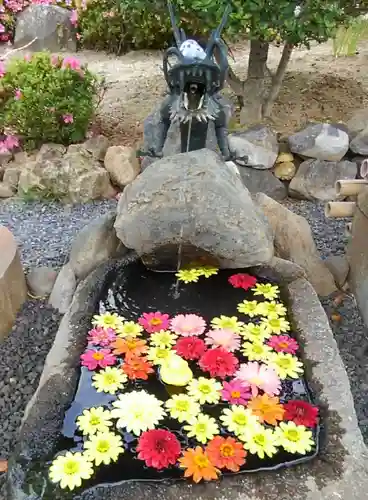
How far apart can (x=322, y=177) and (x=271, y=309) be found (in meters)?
2.37

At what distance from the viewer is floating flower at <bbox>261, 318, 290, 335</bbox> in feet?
8.11

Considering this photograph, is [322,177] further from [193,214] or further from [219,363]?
[219,363]

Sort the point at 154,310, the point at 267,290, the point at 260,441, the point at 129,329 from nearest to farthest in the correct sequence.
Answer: the point at 260,441, the point at 129,329, the point at 154,310, the point at 267,290

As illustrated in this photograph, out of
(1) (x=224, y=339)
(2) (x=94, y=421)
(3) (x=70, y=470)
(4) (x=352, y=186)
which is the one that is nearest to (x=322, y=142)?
(4) (x=352, y=186)

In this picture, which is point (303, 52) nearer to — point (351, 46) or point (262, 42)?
point (351, 46)

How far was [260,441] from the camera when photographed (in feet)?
6.16

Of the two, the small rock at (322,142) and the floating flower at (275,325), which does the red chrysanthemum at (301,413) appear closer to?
the floating flower at (275,325)

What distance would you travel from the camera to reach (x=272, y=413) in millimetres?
1997

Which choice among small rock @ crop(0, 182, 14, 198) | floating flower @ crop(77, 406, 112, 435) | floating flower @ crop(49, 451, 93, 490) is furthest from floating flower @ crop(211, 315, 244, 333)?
small rock @ crop(0, 182, 14, 198)

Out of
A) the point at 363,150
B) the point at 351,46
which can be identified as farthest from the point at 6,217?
the point at 351,46

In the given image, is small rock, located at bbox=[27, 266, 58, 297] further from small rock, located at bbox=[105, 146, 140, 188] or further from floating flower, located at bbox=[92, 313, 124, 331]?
small rock, located at bbox=[105, 146, 140, 188]

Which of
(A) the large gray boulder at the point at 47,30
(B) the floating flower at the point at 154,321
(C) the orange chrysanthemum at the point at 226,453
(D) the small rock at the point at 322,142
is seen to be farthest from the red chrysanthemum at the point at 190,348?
(A) the large gray boulder at the point at 47,30

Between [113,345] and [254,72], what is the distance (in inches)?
135

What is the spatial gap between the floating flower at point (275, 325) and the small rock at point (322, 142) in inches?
98.9
